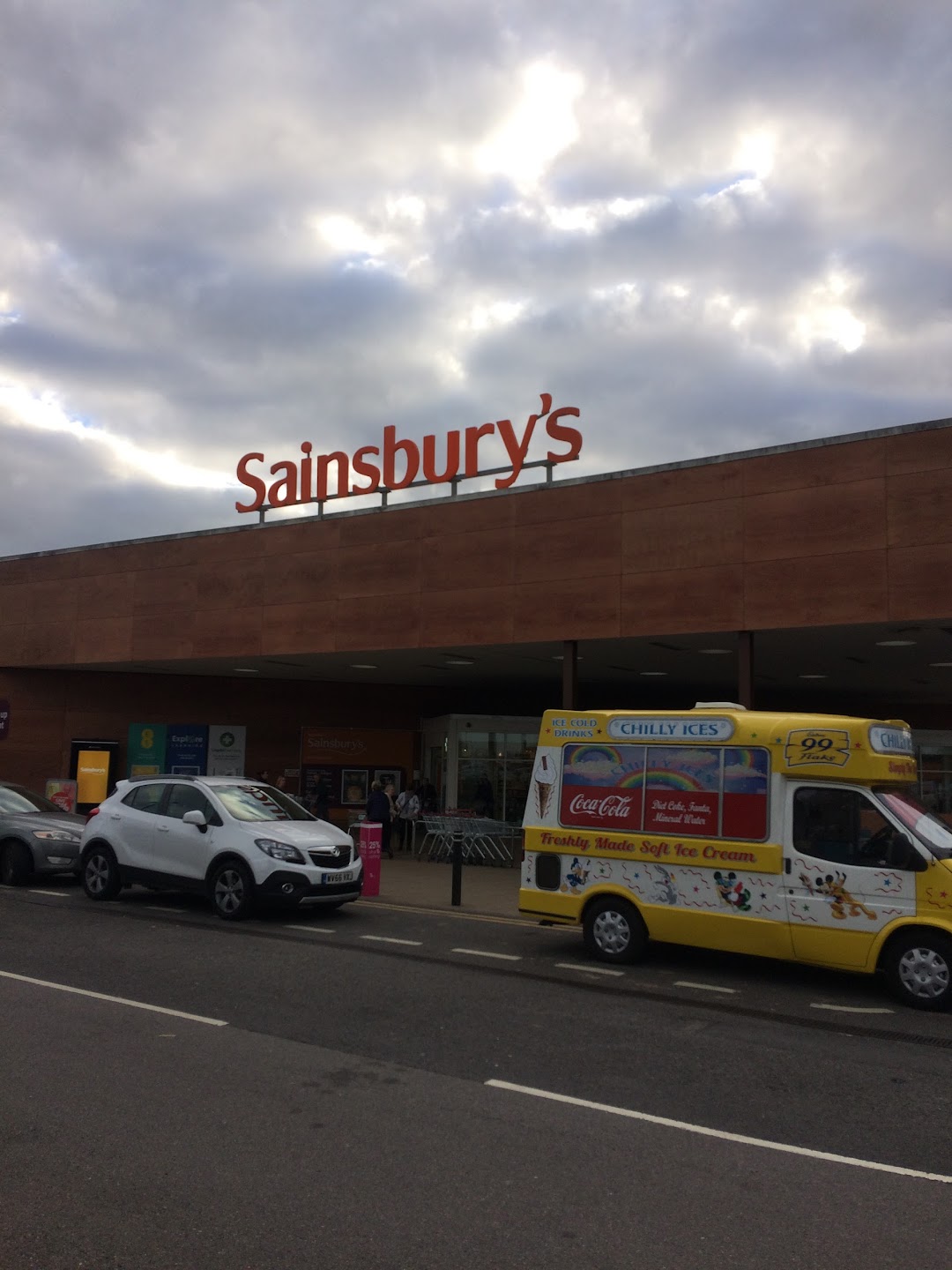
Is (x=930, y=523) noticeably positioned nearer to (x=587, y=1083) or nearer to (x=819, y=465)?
(x=819, y=465)

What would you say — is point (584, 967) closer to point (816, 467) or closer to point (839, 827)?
point (839, 827)

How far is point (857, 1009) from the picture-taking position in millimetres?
9102

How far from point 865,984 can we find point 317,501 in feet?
48.9

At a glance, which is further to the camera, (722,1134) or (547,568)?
(547,568)

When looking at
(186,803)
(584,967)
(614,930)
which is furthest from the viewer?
(186,803)

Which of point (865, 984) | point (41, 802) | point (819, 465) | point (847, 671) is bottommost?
point (865, 984)

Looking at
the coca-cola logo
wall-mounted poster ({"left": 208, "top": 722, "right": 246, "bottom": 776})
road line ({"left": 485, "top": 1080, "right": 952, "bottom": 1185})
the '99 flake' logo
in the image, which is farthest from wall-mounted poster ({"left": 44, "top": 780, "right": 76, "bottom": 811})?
road line ({"left": 485, "top": 1080, "right": 952, "bottom": 1185})

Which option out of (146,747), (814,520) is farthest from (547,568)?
(146,747)

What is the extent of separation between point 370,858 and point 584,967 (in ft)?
18.7

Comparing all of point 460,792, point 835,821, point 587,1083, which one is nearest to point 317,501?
point 460,792

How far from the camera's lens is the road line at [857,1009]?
8977 millimetres

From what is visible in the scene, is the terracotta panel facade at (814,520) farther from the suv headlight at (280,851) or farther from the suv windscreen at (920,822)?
the suv headlight at (280,851)

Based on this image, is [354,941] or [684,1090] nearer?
[684,1090]

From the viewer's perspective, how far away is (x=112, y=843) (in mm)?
14086
